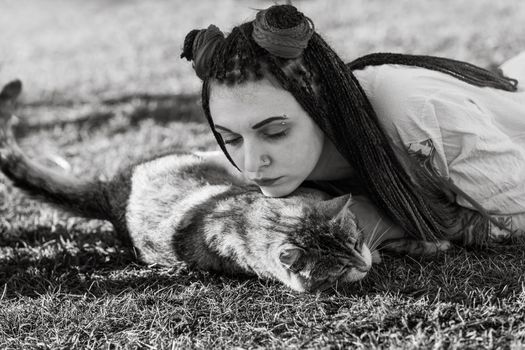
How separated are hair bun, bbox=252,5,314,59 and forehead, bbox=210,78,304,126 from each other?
156mm

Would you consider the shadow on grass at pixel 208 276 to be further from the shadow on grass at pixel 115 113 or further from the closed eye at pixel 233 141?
the shadow on grass at pixel 115 113

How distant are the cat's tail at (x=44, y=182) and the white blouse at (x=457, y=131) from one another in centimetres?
181

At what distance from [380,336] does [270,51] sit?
124 cm

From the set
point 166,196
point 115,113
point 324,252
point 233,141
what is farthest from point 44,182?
point 115,113

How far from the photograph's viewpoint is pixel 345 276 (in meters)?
2.89

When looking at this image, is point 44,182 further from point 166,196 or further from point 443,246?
point 443,246

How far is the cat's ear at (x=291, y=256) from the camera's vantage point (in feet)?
9.13

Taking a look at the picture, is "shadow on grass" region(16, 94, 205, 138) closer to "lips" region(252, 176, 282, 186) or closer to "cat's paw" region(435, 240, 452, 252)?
"lips" region(252, 176, 282, 186)

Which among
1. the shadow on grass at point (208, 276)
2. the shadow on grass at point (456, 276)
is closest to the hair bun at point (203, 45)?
the shadow on grass at point (208, 276)

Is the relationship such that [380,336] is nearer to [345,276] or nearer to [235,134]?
[345,276]

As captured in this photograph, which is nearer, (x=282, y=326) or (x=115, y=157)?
(x=282, y=326)

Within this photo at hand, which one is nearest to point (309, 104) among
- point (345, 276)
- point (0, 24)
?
point (345, 276)

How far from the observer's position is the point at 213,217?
3.28 meters

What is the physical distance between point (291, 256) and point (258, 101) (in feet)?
2.33
